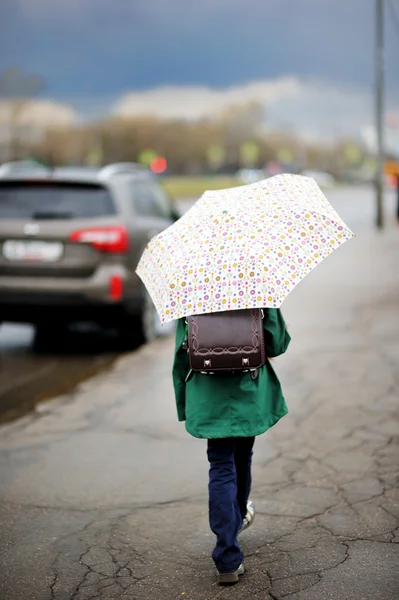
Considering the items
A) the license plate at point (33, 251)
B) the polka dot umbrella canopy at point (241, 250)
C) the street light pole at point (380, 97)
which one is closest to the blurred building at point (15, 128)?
the street light pole at point (380, 97)

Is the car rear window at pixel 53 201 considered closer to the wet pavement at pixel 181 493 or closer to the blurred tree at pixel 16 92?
the wet pavement at pixel 181 493

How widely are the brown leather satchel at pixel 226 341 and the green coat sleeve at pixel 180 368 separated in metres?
0.18

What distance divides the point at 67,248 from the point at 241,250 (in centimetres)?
472

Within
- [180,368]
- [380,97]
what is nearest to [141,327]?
[180,368]

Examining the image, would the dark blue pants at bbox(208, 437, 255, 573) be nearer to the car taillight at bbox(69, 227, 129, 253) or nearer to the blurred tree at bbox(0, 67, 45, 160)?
the car taillight at bbox(69, 227, 129, 253)

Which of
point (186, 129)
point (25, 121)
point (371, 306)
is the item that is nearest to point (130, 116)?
point (186, 129)

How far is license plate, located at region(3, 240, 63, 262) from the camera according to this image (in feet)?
25.6

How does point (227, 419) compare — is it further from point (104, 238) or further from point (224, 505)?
point (104, 238)

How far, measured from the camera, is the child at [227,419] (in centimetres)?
336

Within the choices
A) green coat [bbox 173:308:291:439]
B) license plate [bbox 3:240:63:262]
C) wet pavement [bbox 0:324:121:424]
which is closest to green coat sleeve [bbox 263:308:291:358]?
green coat [bbox 173:308:291:439]

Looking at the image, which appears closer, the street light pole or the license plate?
the license plate

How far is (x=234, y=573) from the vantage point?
3.40 m

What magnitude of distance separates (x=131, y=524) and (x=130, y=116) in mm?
148883

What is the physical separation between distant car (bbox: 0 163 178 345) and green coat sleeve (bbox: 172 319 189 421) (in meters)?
4.32
